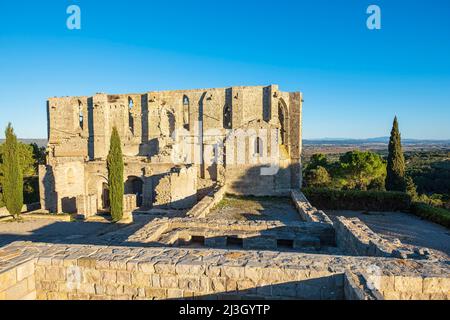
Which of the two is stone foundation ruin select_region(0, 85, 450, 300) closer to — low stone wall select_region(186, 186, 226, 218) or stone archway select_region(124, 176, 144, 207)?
low stone wall select_region(186, 186, 226, 218)

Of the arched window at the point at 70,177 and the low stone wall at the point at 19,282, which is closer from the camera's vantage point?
the low stone wall at the point at 19,282

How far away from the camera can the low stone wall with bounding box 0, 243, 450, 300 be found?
3.24 metres

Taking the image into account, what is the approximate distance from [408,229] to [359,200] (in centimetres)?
447

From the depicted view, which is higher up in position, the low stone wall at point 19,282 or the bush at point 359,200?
the low stone wall at point 19,282

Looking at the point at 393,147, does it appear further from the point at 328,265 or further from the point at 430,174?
the point at 328,265

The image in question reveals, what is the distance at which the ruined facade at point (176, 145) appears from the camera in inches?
702

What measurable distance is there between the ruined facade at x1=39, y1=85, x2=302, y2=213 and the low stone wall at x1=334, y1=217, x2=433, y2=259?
33.9 ft

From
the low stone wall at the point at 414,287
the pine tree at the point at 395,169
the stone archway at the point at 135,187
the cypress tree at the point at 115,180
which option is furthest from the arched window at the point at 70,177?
the pine tree at the point at 395,169

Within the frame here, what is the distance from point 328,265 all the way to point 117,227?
1218 cm

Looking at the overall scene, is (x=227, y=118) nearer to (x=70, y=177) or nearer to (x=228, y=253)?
(x=70, y=177)

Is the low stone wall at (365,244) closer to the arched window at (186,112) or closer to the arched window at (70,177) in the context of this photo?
the arched window at (70,177)

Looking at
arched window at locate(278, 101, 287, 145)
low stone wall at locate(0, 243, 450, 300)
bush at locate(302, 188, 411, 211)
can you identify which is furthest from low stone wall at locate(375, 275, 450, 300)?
arched window at locate(278, 101, 287, 145)

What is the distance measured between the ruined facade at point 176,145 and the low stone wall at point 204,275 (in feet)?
36.6
